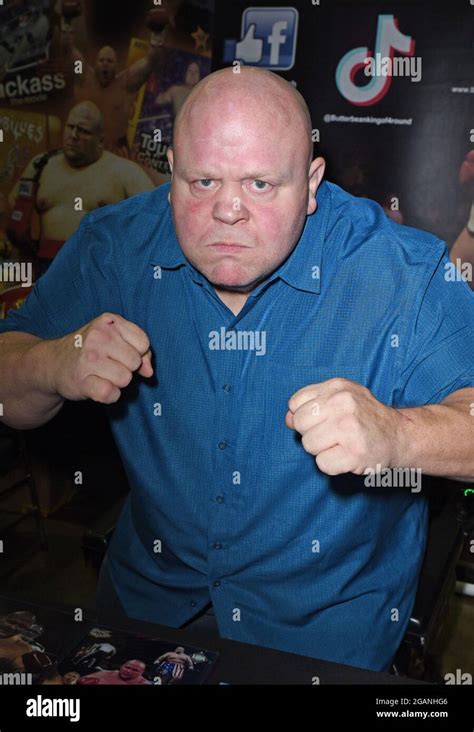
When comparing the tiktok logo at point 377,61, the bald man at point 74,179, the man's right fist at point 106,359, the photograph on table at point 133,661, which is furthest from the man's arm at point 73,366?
the tiktok logo at point 377,61

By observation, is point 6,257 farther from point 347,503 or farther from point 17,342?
point 347,503

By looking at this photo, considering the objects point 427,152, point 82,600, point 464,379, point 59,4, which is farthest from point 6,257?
point 464,379

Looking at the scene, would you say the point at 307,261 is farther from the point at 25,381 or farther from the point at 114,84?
the point at 114,84

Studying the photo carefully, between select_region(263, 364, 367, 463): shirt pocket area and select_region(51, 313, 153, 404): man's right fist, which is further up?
select_region(51, 313, 153, 404): man's right fist

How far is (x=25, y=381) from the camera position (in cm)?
135

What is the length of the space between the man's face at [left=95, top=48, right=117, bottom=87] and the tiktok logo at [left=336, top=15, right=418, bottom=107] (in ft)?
3.42

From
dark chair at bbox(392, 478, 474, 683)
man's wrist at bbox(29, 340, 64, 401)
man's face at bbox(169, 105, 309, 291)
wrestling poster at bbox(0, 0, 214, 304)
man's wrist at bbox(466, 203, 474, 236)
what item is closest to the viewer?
man's face at bbox(169, 105, 309, 291)

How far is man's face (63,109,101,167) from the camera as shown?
335 centimetres

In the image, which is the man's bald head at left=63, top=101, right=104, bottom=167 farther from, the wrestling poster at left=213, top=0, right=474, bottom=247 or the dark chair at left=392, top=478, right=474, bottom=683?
the dark chair at left=392, top=478, right=474, bottom=683

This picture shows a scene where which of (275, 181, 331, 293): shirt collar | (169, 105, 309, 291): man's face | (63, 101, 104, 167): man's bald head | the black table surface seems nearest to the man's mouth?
(169, 105, 309, 291): man's face

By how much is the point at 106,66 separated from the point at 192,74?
400mm

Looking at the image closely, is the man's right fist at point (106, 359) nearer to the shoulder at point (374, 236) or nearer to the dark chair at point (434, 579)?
the shoulder at point (374, 236)

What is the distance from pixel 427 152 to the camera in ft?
10.1

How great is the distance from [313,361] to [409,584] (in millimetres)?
518
